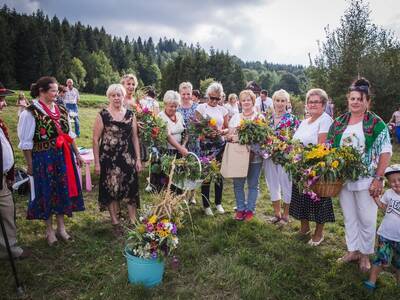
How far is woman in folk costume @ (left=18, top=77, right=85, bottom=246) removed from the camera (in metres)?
4.23

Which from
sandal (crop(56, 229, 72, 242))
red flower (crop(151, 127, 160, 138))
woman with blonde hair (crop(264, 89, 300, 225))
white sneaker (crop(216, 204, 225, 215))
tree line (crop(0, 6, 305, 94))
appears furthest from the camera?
tree line (crop(0, 6, 305, 94))

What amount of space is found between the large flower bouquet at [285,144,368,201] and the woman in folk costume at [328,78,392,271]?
18 cm

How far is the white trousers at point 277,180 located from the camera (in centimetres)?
555

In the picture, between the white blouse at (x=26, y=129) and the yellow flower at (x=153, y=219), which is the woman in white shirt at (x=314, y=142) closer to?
the yellow flower at (x=153, y=219)

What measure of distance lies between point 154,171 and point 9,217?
2152 millimetres

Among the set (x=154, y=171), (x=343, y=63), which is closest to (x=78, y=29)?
(x=343, y=63)

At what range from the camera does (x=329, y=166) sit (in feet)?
11.9

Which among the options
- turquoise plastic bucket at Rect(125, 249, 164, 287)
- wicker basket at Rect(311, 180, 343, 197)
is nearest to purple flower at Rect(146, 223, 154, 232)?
turquoise plastic bucket at Rect(125, 249, 164, 287)

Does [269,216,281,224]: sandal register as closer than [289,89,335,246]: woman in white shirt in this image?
No

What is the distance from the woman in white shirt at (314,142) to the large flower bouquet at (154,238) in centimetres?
202

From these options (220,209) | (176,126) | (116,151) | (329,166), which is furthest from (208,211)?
(329,166)

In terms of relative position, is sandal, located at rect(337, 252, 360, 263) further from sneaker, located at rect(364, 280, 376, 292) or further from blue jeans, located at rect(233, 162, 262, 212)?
blue jeans, located at rect(233, 162, 262, 212)

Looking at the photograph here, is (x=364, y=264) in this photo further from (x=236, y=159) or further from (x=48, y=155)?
(x=48, y=155)

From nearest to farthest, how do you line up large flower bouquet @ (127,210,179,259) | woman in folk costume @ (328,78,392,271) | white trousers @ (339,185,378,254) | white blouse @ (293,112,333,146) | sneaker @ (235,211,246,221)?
1. large flower bouquet @ (127,210,179,259)
2. woman in folk costume @ (328,78,392,271)
3. white trousers @ (339,185,378,254)
4. white blouse @ (293,112,333,146)
5. sneaker @ (235,211,246,221)
